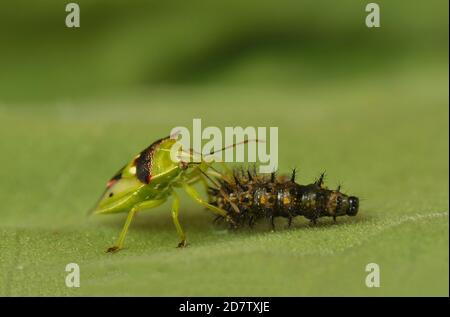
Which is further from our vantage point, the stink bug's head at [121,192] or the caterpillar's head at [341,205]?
the stink bug's head at [121,192]

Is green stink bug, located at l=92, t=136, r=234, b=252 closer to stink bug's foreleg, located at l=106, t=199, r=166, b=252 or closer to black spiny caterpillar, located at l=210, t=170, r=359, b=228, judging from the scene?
stink bug's foreleg, located at l=106, t=199, r=166, b=252

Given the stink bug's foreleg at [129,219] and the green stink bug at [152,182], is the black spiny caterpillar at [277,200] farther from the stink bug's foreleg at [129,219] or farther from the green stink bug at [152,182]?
the stink bug's foreleg at [129,219]

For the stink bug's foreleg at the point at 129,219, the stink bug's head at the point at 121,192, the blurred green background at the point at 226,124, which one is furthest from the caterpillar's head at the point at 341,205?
the stink bug's head at the point at 121,192

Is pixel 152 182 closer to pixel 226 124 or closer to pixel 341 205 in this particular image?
pixel 341 205

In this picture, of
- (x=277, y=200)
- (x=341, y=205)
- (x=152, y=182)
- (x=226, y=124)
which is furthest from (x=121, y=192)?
(x=226, y=124)

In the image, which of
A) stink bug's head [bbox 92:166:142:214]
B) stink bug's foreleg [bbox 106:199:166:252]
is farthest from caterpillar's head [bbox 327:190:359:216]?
stink bug's head [bbox 92:166:142:214]

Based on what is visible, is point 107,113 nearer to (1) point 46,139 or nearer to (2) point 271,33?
(1) point 46,139

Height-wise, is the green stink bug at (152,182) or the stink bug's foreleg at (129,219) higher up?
the green stink bug at (152,182)

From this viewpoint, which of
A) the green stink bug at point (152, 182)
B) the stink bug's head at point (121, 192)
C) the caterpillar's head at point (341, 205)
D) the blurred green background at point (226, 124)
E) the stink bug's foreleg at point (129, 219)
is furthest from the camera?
the stink bug's head at point (121, 192)
